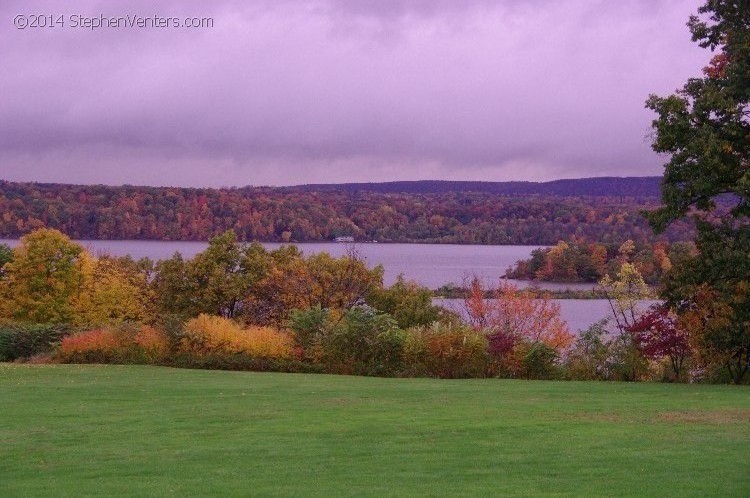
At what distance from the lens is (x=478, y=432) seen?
44.0 ft

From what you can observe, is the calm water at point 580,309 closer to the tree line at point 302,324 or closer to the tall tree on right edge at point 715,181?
the tree line at point 302,324

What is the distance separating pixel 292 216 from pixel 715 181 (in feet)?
184

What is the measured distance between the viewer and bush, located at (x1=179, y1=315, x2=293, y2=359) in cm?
2936

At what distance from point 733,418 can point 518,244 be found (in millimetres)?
77849

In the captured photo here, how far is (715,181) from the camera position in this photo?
73.1ft

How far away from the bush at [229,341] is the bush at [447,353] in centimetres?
474

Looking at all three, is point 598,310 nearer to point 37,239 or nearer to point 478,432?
point 37,239

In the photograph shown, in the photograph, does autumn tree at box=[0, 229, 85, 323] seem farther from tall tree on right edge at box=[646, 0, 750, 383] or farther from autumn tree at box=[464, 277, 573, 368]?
tall tree on right edge at box=[646, 0, 750, 383]

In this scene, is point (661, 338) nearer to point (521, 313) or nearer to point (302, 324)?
point (302, 324)

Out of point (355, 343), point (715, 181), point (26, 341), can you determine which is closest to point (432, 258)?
point (26, 341)

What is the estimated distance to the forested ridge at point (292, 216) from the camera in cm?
7125

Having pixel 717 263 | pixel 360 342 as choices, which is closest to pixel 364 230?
pixel 360 342

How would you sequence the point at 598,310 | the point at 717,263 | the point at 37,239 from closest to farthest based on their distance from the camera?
the point at 717,263 < the point at 37,239 < the point at 598,310

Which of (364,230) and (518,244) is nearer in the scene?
(364,230)
